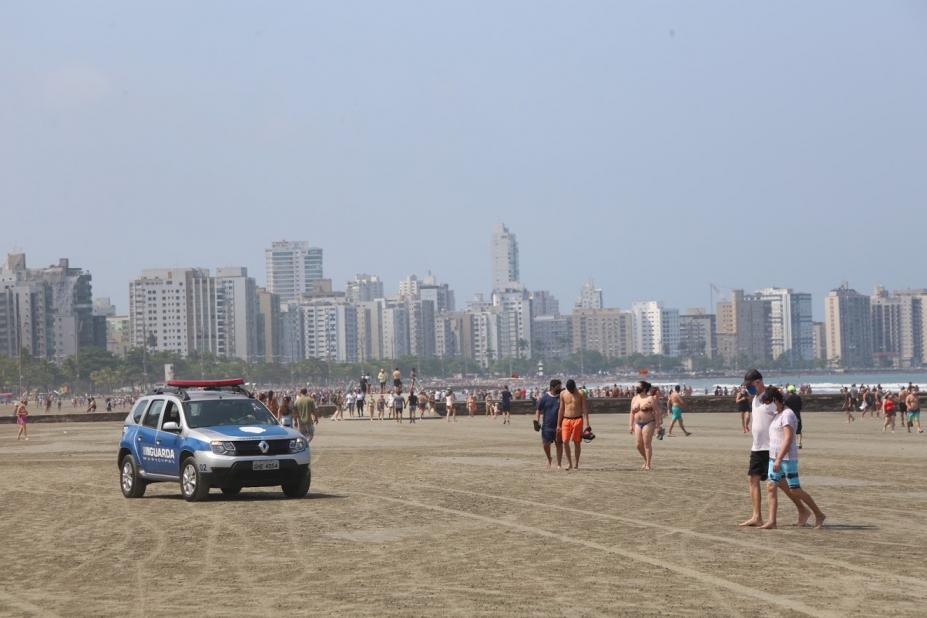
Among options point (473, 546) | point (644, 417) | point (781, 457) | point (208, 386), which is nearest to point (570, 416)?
point (644, 417)

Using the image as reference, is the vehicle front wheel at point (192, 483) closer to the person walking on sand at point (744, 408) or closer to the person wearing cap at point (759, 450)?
the person wearing cap at point (759, 450)

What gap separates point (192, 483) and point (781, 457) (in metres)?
8.44

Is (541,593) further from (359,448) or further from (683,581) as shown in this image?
(359,448)

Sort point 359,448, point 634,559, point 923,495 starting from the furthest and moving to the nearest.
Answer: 1. point 359,448
2. point 923,495
3. point 634,559

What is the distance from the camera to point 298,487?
20141 mm

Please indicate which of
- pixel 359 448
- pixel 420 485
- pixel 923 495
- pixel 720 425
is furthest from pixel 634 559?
pixel 720 425

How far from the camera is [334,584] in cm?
1172

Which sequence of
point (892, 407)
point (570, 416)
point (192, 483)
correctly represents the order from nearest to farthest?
point (192, 483)
point (570, 416)
point (892, 407)

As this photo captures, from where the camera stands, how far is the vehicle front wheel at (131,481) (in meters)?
20.9

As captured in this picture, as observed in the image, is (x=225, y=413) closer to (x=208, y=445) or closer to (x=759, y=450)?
(x=208, y=445)

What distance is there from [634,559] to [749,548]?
1303mm

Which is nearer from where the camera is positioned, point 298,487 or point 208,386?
point 298,487

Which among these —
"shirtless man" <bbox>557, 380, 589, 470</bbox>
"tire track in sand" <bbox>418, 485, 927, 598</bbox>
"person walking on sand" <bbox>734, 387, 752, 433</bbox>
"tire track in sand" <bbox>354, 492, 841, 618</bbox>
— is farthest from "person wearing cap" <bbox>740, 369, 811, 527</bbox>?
"person walking on sand" <bbox>734, 387, 752, 433</bbox>

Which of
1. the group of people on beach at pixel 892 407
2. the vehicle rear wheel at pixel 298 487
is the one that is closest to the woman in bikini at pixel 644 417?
the vehicle rear wheel at pixel 298 487
